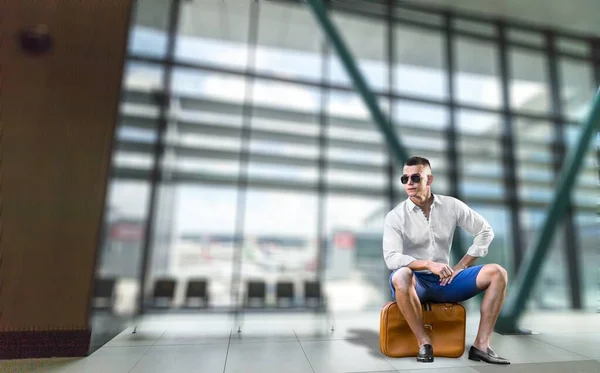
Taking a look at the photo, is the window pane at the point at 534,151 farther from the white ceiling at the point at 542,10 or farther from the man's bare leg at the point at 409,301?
the man's bare leg at the point at 409,301

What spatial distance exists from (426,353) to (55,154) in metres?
3.59

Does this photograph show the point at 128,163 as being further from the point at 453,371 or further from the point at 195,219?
the point at 453,371

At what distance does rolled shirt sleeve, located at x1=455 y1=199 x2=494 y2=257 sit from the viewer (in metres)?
2.58

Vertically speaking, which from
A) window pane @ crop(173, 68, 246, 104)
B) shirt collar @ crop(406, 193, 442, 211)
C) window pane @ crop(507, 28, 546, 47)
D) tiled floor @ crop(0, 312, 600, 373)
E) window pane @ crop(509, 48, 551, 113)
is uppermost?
window pane @ crop(507, 28, 546, 47)

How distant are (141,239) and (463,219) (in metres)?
4.33

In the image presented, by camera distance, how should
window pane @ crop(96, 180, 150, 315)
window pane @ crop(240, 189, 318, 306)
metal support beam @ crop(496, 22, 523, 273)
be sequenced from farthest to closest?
1. metal support beam @ crop(496, 22, 523, 273)
2. window pane @ crop(240, 189, 318, 306)
3. window pane @ crop(96, 180, 150, 315)

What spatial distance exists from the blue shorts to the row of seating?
3115 mm

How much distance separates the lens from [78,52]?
315 centimetres

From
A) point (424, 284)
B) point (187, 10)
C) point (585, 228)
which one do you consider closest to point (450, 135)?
point (585, 228)

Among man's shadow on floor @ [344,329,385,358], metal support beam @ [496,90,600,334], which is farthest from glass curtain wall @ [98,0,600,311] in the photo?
man's shadow on floor @ [344,329,385,358]

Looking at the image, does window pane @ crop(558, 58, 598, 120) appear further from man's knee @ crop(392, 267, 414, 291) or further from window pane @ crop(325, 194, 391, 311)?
man's knee @ crop(392, 267, 414, 291)

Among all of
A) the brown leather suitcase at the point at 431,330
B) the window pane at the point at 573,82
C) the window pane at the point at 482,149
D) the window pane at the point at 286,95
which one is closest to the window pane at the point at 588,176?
the window pane at the point at 573,82

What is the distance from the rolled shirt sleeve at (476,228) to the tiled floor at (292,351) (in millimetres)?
882

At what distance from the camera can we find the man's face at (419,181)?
2516mm
